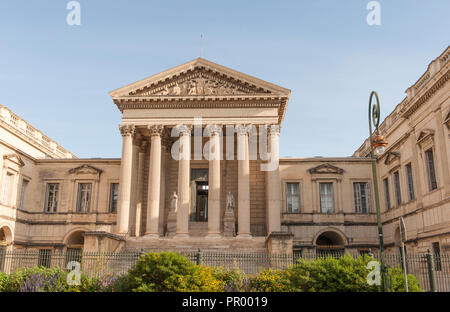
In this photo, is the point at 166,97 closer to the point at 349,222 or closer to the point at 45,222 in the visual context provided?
the point at 45,222

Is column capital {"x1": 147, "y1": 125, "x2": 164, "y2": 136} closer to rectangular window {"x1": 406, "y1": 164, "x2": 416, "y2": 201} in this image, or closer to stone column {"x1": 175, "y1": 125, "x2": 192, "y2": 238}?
stone column {"x1": 175, "y1": 125, "x2": 192, "y2": 238}

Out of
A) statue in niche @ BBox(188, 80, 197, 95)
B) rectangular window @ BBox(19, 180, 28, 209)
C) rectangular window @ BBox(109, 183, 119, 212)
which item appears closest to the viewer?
statue in niche @ BBox(188, 80, 197, 95)

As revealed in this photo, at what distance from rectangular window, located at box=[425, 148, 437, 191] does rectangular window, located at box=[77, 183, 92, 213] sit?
2646cm

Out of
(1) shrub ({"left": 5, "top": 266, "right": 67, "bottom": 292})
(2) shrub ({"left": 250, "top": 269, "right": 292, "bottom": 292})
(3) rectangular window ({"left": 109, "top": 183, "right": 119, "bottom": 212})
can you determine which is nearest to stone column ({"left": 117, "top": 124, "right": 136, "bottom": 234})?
(3) rectangular window ({"left": 109, "top": 183, "right": 119, "bottom": 212})

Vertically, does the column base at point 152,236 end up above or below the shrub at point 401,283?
above

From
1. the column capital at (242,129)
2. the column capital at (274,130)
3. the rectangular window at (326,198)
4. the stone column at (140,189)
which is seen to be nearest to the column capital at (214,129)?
the column capital at (242,129)

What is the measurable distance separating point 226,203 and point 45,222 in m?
15.4

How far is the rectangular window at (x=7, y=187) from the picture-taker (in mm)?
33228

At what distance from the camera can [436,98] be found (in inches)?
1016

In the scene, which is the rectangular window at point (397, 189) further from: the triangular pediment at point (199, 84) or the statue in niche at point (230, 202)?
the statue in niche at point (230, 202)

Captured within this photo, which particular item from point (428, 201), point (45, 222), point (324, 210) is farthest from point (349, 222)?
point (45, 222)

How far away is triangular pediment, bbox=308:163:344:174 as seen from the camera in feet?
120

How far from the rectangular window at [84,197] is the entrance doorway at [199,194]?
9.13 metres

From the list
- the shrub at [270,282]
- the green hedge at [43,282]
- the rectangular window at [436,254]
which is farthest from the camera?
the rectangular window at [436,254]
